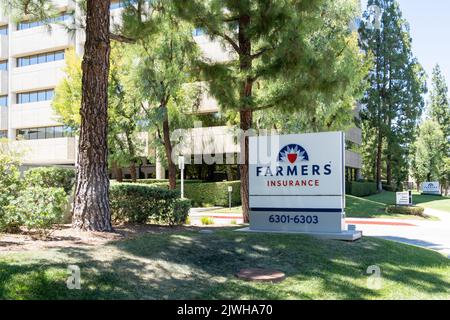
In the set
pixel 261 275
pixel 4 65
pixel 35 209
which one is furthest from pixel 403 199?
pixel 4 65

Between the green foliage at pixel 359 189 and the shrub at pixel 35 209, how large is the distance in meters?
29.5

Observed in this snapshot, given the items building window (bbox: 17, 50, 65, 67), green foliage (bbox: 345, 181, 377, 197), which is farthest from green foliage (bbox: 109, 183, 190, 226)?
building window (bbox: 17, 50, 65, 67)

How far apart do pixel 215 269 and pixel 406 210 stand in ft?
63.5

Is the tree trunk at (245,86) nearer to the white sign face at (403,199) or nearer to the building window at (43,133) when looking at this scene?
the white sign face at (403,199)

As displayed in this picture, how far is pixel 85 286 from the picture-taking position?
5.62 metres

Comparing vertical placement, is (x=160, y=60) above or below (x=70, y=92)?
below

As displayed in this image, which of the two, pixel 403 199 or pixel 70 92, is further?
pixel 70 92

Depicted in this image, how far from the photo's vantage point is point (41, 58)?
3844cm

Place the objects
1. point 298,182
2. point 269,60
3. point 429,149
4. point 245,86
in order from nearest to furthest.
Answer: point 298,182, point 269,60, point 245,86, point 429,149

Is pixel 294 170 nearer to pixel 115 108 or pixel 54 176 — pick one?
pixel 54 176

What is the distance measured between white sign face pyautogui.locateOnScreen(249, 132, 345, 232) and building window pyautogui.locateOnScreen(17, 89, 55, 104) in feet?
101

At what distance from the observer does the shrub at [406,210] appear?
77.8ft

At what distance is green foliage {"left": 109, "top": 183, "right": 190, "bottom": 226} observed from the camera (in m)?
11.6

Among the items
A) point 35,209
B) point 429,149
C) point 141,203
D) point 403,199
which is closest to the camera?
point 35,209
